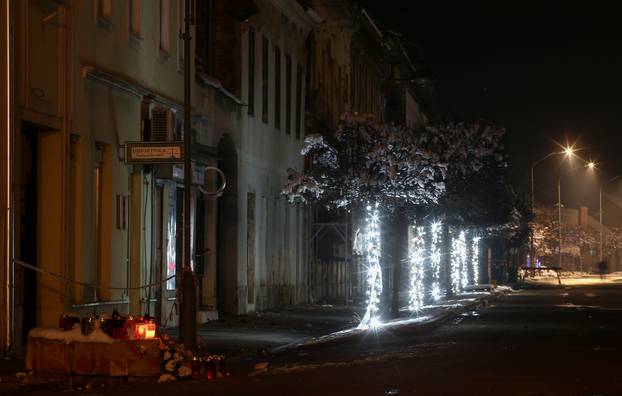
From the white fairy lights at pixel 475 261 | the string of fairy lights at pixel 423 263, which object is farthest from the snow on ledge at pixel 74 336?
the white fairy lights at pixel 475 261

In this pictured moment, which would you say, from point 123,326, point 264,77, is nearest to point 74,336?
point 123,326

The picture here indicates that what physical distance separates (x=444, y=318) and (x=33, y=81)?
14.3 m

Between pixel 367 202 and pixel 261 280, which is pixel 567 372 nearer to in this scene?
pixel 367 202

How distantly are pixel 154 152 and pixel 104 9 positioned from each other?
3.12 metres

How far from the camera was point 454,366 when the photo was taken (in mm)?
16844

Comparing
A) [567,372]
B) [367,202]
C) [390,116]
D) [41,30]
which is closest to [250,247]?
[367,202]

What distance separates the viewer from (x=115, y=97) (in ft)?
71.2

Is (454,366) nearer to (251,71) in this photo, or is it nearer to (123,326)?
(123,326)

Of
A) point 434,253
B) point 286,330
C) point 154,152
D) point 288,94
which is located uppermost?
point 288,94

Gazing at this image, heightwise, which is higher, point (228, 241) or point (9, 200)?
point (9, 200)

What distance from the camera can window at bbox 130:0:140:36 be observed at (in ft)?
74.4

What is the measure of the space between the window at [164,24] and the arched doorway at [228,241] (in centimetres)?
596

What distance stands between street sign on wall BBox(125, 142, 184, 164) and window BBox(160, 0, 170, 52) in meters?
4.49

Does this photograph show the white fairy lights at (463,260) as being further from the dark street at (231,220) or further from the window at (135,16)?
the window at (135,16)
